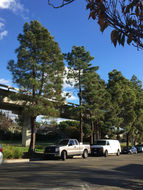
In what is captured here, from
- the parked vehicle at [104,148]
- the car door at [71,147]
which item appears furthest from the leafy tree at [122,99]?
the car door at [71,147]

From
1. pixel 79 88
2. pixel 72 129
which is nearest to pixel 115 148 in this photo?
pixel 79 88

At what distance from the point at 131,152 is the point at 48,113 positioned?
19.6 metres

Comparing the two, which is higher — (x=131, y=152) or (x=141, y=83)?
(x=141, y=83)

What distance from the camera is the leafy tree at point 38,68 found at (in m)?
20.5

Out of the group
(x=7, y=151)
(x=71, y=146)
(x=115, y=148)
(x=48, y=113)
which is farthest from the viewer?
(x=115, y=148)

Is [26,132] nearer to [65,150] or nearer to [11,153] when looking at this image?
[65,150]

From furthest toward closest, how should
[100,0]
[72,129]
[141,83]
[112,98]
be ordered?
[141,83] < [72,129] < [112,98] < [100,0]

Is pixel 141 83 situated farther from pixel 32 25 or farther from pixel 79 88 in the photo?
pixel 32 25

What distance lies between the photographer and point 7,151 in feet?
54.0

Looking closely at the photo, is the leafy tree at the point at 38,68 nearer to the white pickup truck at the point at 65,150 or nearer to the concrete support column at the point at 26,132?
the white pickup truck at the point at 65,150

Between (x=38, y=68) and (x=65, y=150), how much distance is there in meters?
7.76

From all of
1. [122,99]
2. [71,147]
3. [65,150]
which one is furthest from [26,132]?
[122,99]

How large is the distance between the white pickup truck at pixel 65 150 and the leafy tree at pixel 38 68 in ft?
9.72

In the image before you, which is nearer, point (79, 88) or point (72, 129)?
point (79, 88)
